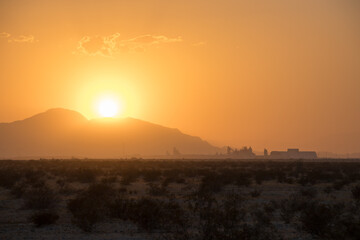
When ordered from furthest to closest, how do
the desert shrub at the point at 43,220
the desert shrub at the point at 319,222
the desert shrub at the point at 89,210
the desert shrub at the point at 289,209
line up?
the desert shrub at the point at 289,209
the desert shrub at the point at 43,220
the desert shrub at the point at 89,210
the desert shrub at the point at 319,222

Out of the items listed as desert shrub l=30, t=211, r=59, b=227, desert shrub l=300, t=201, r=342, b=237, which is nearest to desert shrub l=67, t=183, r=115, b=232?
desert shrub l=30, t=211, r=59, b=227

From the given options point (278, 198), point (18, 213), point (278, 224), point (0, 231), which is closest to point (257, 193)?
point (278, 198)

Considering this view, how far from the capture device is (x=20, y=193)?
2344 centimetres

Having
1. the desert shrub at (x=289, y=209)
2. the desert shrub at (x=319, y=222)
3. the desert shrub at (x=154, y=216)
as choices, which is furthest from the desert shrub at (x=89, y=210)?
the desert shrub at (x=319, y=222)

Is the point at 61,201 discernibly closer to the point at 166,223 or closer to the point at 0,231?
the point at 0,231

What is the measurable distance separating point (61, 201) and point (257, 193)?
432 inches

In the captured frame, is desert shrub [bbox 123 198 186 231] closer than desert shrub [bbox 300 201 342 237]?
No

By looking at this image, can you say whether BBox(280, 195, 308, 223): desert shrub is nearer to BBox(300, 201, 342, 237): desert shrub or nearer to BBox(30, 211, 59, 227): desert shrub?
BBox(300, 201, 342, 237): desert shrub

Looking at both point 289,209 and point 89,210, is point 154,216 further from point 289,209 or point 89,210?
point 289,209

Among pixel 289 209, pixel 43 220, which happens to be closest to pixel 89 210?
pixel 43 220

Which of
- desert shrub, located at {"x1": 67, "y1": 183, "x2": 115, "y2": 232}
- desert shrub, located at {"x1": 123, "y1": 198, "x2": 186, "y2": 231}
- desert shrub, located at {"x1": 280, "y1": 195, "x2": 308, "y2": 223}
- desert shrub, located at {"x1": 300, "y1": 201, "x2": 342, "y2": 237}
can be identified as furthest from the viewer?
desert shrub, located at {"x1": 280, "y1": 195, "x2": 308, "y2": 223}

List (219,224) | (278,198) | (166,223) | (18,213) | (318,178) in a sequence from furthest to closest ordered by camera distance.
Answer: (318,178), (278,198), (18,213), (166,223), (219,224)

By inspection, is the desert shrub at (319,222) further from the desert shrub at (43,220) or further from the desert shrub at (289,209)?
the desert shrub at (43,220)

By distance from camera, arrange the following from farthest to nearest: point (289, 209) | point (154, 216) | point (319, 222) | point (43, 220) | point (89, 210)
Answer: point (289, 209) < point (89, 210) < point (43, 220) < point (154, 216) < point (319, 222)
